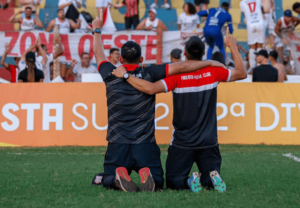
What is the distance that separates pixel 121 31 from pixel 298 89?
4.93 meters

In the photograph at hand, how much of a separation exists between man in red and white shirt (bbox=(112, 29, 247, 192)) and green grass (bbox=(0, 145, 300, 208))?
341 millimetres

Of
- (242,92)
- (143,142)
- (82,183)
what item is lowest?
(82,183)

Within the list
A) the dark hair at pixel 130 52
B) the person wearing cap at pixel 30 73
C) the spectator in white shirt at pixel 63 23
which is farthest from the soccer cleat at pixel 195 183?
the spectator in white shirt at pixel 63 23

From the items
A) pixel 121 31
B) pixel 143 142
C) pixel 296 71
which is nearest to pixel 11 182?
pixel 143 142

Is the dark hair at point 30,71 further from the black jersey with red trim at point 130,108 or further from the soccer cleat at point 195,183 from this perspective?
the soccer cleat at point 195,183

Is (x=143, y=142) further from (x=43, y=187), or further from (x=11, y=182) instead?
(x=11, y=182)

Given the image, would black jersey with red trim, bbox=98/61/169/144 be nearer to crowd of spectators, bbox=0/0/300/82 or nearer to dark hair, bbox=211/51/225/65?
crowd of spectators, bbox=0/0/300/82

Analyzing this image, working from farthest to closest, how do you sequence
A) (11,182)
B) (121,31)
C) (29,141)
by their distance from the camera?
(121,31) < (29,141) < (11,182)

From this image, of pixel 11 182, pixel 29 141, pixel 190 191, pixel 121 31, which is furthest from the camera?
pixel 121 31

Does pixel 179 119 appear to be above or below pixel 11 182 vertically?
above

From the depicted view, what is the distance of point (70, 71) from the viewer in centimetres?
1302

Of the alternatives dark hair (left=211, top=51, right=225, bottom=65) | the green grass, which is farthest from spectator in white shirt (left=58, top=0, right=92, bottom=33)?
the green grass

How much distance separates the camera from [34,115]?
10.1 meters

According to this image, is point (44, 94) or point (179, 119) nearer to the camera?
point (179, 119)
